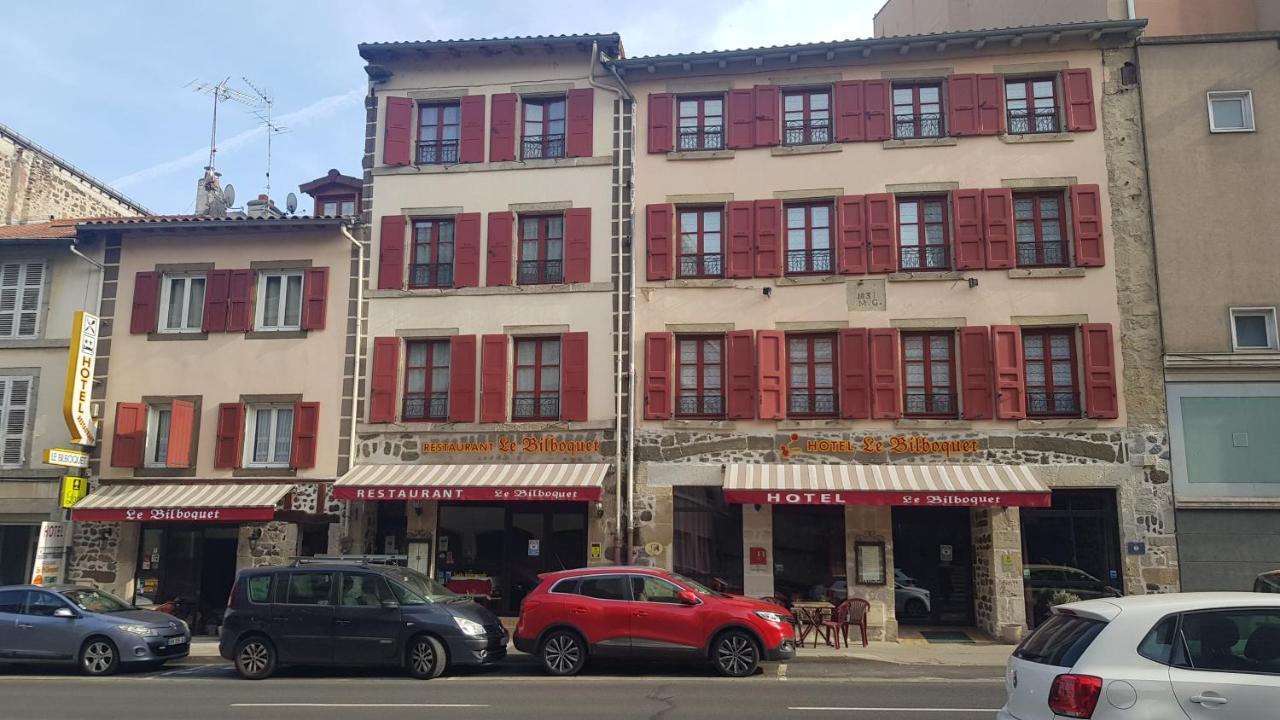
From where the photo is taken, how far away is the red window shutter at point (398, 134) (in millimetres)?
21828

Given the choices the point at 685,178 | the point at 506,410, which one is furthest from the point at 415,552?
the point at 685,178

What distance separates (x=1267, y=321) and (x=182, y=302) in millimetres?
22700

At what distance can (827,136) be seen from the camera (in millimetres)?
20688

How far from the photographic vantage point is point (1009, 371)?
19.0 m

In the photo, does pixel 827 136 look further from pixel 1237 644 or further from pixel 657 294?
pixel 1237 644

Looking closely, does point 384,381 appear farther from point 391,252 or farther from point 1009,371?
point 1009,371

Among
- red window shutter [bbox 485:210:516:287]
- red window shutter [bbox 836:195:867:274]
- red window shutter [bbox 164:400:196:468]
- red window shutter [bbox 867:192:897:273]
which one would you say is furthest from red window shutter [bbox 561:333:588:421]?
red window shutter [bbox 164:400:196:468]

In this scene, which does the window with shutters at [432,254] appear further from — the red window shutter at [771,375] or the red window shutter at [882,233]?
the red window shutter at [882,233]

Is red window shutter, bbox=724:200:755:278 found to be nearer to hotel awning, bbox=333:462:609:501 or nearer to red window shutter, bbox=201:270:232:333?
hotel awning, bbox=333:462:609:501

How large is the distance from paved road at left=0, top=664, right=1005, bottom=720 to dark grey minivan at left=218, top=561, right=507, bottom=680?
0.34 metres

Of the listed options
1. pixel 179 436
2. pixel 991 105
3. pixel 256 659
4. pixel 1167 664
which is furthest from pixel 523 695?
pixel 991 105

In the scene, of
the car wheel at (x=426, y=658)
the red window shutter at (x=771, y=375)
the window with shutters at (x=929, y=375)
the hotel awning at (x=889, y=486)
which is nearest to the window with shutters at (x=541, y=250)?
the red window shutter at (x=771, y=375)

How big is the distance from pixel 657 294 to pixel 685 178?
2.64 metres

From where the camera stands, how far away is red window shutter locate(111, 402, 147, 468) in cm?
2088
